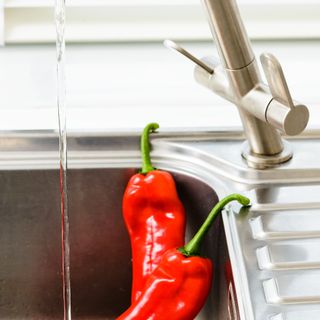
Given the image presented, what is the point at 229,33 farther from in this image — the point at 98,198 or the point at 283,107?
the point at 98,198

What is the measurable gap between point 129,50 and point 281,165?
41 centimetres

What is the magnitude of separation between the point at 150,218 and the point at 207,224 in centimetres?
14

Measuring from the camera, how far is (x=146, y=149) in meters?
1.10

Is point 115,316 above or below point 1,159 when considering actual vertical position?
below

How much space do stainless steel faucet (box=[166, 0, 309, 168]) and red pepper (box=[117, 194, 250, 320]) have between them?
10 cm

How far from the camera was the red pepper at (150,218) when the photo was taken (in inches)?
42.4

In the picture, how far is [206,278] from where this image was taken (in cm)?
99

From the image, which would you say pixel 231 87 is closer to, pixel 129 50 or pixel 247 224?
pixel 247 224

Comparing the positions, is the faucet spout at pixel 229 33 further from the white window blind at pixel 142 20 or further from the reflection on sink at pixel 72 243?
the white window blind at pixel 142 20

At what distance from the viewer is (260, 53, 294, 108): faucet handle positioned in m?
0.93

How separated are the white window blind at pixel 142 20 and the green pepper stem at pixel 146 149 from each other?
32 cm

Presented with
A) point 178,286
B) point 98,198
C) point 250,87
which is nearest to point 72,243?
point 98,198

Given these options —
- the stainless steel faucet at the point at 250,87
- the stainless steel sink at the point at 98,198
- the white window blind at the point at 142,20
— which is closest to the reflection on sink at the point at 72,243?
the stainless steel sink at the point at 98,198

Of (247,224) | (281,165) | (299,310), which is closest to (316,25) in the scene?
(281,165)
